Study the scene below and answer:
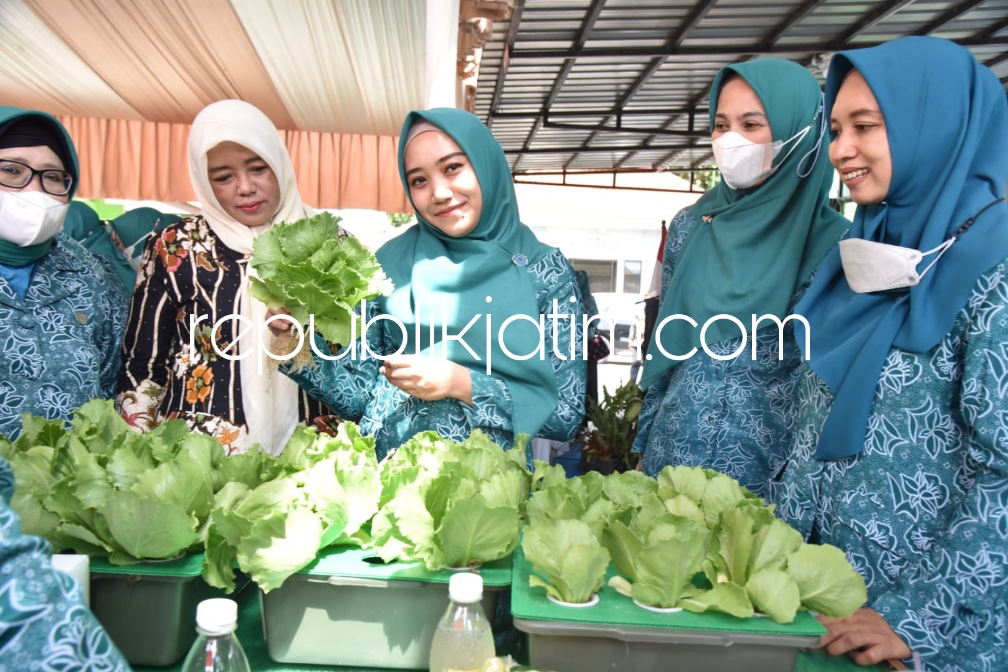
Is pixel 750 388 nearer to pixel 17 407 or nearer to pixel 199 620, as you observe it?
pixel 199 620

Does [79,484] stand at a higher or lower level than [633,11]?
lower

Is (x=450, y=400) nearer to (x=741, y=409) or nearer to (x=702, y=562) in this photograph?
(x=741, y=409)

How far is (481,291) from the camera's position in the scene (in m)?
1.94

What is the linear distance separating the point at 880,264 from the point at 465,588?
3.53ft

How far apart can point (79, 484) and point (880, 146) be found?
Result: 160 cm

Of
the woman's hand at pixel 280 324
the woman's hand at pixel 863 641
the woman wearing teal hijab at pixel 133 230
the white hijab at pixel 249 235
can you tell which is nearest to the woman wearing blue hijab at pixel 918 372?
the woman's hand at pixel 863 641

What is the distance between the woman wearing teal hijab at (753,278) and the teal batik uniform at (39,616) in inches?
61.7

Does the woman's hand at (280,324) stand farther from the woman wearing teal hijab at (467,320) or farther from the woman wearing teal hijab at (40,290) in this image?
the woman wearing teal hijab at (40,290)

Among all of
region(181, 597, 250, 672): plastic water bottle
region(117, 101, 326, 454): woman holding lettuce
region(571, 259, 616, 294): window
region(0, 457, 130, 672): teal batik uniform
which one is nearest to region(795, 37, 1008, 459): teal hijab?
region(181, 597, 250, 672): plastic water bottle

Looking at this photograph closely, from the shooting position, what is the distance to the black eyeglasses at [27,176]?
83.4 inches

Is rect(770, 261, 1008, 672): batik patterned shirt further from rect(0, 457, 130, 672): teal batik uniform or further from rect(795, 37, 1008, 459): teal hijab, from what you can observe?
rect(0, 457, 130, 672): teal batik uniform

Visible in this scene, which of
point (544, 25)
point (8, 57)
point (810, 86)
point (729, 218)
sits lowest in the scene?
point (729, 218)

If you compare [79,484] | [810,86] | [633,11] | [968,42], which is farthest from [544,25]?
[79,484]

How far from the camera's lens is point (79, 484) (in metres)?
1.21
